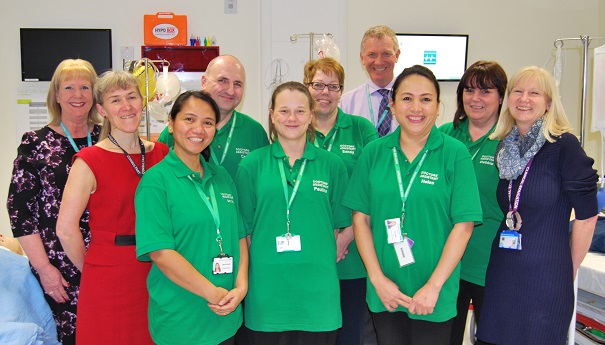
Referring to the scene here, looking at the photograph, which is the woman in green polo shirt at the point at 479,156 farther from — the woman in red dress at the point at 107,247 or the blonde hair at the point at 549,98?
the woman in red dress at the point at 107,247

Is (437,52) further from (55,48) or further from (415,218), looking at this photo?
(415,218)

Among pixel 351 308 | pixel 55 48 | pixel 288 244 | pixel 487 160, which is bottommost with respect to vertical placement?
pixel 351 308

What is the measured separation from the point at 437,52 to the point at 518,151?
423 cm

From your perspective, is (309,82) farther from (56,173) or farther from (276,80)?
(276,80)

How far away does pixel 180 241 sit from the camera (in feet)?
6.14

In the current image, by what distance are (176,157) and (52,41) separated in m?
4.49

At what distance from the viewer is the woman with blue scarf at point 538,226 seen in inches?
81.0

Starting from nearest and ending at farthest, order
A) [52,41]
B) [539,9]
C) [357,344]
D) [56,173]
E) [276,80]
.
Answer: [56,173] → [357,344] → [52,41] → [276,80] → [539,9]

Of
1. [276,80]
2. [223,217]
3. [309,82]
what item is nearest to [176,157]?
[223,217]

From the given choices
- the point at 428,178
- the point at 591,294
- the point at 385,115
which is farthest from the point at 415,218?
the point at 591,294

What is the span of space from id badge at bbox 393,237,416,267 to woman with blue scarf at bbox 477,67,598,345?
0.46m

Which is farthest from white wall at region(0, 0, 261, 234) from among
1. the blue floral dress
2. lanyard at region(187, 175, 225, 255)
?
lanyard at region(187, 175, 225, 255)

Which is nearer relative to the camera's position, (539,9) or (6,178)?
(6,178)

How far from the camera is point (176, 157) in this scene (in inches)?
77.1
